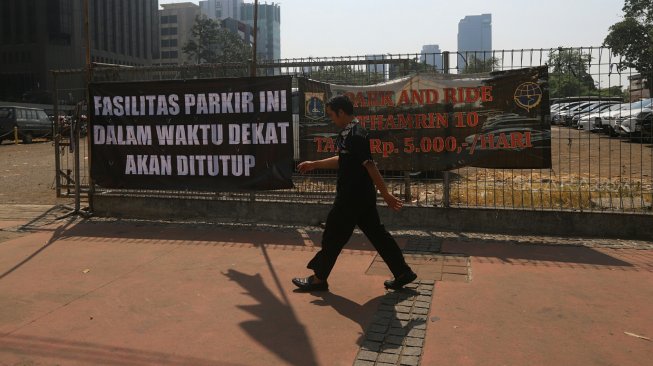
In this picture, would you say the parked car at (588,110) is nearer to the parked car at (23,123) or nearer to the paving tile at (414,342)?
the paving tile at (414,342)

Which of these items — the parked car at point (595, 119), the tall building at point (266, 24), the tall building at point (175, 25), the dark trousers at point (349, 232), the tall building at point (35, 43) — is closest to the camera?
the dark trousers at point (349, 232)

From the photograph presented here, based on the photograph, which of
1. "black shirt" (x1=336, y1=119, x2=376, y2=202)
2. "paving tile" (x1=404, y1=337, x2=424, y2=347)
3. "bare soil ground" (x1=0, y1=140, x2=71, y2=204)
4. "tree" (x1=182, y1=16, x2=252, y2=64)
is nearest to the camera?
"paving tile" (x1=404, y1=337, x2=424, y2=347)

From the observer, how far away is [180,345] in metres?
3.77

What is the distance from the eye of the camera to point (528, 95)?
21.6 feet

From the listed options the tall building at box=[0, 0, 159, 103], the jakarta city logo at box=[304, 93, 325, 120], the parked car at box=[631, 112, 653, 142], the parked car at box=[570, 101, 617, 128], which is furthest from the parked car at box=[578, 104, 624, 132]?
the tall building at box=[0, 0, 159, 103]

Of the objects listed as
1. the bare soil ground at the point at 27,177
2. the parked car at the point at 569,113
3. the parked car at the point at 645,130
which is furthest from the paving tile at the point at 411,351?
the bare soil ground at the point at 27,177

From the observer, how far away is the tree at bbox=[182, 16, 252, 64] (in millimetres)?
86875

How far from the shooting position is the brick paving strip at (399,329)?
3.55m

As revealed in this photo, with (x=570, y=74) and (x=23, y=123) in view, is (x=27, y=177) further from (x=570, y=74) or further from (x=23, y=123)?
(x=23, y=123)

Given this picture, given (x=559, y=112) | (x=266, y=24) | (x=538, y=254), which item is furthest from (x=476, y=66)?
(x=266, y=24)

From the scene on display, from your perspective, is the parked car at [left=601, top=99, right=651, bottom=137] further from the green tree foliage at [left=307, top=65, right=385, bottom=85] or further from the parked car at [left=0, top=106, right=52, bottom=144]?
the parked car at [left=0, top=106, right=52, bottom=144]

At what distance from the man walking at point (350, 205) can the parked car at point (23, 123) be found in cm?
2630

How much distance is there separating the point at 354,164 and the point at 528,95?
3054mm

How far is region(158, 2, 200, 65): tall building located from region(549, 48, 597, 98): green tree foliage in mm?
113391
